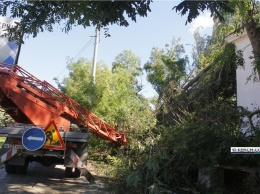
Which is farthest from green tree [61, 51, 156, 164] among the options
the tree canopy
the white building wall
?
the tree canopy

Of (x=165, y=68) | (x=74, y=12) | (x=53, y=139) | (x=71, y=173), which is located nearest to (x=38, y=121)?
(x=53, y=139)

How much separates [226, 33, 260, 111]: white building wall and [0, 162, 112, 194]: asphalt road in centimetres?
465

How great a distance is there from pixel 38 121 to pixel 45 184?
5.32 feet

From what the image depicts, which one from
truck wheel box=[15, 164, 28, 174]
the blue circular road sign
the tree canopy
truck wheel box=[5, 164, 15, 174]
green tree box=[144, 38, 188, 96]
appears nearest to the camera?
the tree canopy

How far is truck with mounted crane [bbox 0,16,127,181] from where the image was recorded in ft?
25.8

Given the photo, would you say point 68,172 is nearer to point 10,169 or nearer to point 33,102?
point 10,169

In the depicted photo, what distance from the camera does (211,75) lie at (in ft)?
36.2

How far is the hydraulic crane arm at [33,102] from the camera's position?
823cm

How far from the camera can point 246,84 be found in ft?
30.0

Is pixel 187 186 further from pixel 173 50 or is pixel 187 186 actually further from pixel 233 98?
pixel 173 50

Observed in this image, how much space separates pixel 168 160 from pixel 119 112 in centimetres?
703

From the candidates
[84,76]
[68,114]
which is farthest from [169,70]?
[68,114]

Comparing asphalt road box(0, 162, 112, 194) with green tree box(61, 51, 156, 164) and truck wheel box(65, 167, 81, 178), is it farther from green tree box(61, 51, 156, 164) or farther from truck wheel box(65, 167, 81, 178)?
green tree box(61, 51, 156, 164)

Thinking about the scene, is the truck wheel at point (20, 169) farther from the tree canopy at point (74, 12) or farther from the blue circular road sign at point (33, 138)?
the tree canopy at point (74, 12)
